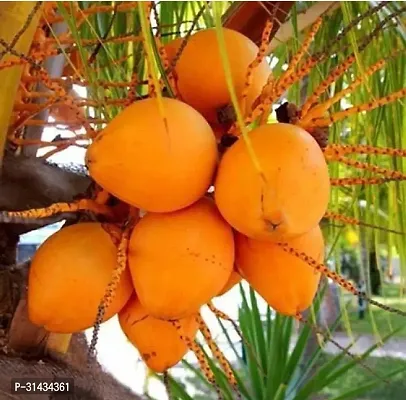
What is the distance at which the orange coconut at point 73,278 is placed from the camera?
416 millimetres

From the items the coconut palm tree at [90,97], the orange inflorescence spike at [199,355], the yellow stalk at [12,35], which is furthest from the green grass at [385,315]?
the yellow stalk at [12,35]

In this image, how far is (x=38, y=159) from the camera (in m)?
0.60

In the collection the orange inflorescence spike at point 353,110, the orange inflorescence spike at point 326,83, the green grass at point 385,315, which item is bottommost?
the green grass at point 385,315

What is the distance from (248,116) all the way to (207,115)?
67mm

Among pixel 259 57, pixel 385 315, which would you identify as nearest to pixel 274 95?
pixel 259 57

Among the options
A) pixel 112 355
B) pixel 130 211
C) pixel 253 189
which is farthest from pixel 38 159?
pixel 112 355

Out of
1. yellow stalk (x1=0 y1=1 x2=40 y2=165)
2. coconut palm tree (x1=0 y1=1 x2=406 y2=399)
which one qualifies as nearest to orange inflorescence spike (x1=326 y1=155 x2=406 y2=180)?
coconut palm tree (x1=0 y1=1 x2=406 y2=399)

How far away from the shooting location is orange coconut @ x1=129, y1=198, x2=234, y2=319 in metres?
0.39

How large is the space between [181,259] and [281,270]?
2.6 inches

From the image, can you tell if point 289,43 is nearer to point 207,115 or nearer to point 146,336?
point 207,115

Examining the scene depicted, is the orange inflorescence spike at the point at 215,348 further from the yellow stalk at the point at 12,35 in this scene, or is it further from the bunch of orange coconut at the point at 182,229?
the yellow stalk at the point at 12,35

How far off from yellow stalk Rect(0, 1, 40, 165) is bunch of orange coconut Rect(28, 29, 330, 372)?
134 millimetres

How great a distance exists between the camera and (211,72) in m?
0.47

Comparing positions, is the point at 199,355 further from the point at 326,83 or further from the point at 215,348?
the point at 326,83
